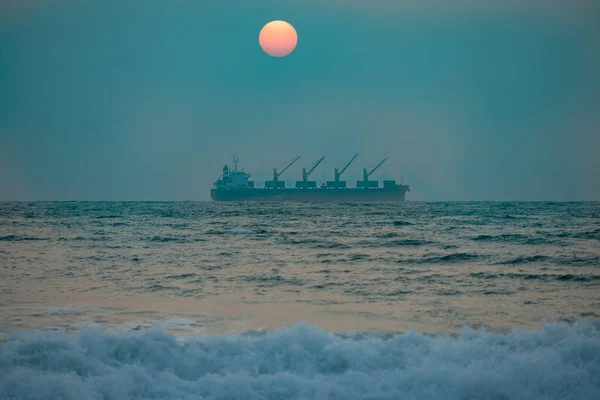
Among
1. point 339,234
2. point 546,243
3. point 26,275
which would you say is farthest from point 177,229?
point 546,243

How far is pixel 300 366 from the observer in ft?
27.6

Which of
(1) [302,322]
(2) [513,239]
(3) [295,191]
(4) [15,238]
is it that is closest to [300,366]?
(1) [302,322]

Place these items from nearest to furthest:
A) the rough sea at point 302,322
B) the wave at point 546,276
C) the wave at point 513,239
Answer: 1. the rough sea at point 302,322
2. the wave at point 546,276
3. the wave at point 513,239

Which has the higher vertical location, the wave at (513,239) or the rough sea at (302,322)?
the wave at (513,239)

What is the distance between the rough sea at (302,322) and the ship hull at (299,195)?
143187 millimetres

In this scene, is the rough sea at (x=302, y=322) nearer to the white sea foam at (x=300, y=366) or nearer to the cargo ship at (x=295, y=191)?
the white sea foam at (x=300, y=366)

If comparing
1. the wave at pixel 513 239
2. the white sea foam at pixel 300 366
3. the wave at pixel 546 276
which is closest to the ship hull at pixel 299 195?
the wave at pixel 513 239

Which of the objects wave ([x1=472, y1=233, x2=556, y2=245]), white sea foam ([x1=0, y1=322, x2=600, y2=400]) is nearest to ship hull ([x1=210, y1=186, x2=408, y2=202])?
wave ([x1=472, y1=233, x2=556, y2=245])

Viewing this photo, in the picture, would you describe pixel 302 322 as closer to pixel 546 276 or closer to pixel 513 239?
pixel 546 276

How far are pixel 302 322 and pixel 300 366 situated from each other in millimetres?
1223

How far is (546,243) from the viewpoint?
2527 centimetres

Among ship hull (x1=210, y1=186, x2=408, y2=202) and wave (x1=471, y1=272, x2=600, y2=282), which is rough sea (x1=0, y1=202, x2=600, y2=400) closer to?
wave (x1=471, y1=272, x2=600, y2=282)

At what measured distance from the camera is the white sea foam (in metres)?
7.65

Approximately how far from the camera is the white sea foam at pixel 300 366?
7.65m
